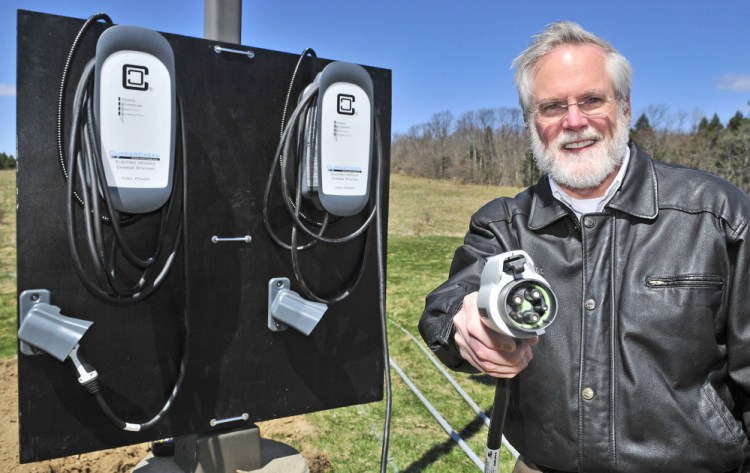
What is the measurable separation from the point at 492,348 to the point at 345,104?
3.43 feet

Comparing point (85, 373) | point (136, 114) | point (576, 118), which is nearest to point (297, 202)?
point (136, 114)

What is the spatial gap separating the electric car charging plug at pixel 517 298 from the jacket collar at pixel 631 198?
1.59ft

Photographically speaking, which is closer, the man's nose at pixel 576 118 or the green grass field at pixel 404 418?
the man's nose at pixel 576 118

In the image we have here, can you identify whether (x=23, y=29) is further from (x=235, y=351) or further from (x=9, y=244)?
(x=9, y=244)

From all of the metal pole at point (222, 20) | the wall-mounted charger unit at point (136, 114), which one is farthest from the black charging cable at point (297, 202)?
the wall-mounted charger unit at point (136, 114)

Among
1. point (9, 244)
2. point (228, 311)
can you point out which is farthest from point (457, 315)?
point (9, 244)

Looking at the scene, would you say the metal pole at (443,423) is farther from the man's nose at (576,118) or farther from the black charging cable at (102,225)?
the man's nose at (576,118)

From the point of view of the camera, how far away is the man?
5.15 ft

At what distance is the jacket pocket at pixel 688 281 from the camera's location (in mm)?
1567

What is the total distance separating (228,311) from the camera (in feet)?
7.04

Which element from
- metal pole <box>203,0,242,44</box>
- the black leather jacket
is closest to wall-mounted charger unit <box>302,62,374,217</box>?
metal pole <box>203,0,242,44</box>

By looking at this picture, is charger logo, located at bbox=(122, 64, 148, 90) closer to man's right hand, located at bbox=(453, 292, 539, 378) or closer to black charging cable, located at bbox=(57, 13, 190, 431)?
black charging cable, located at bbox=(57, 13, 190, 431)

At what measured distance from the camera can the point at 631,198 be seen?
66.0 inches

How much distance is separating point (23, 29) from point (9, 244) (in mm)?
10197
